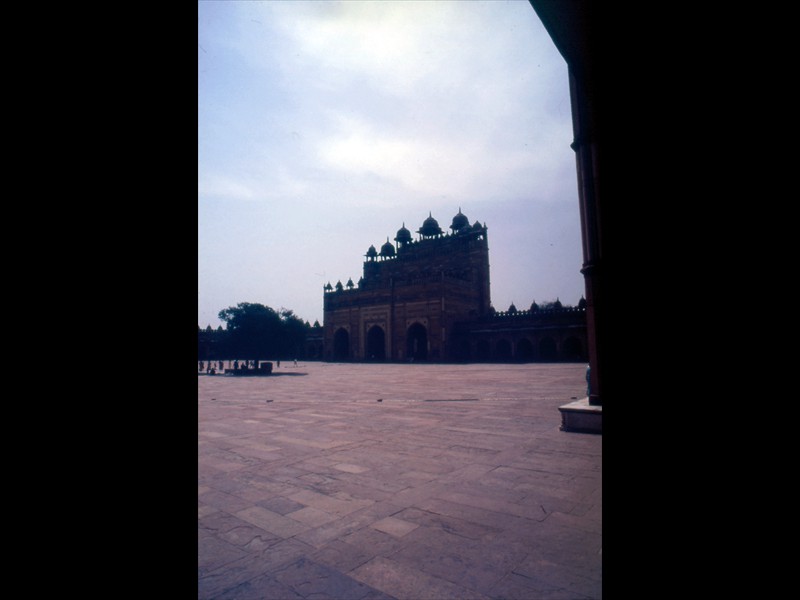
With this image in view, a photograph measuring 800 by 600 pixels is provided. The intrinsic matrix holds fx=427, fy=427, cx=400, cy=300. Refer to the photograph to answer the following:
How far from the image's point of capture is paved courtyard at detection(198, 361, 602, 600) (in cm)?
231

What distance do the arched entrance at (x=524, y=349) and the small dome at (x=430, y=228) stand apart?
74.0 feet

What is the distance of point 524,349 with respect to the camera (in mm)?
36531

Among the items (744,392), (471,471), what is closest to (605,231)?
(744,392)

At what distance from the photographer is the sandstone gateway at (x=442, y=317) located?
3519 cm

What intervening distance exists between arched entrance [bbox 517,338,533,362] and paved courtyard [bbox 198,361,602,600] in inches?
1211

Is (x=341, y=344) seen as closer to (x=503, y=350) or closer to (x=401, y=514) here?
(x=503, y=350)

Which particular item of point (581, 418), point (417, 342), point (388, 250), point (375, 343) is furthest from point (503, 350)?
point (581, 418)

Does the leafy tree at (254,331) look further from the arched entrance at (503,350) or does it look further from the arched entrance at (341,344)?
the arched entrance at (503,350)

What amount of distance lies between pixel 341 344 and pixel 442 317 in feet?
45.2

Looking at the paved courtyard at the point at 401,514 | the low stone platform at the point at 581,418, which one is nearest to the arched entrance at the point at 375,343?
the paved courtyard at the point at 401,514

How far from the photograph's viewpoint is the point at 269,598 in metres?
2.19

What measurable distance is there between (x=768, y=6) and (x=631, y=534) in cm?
112
